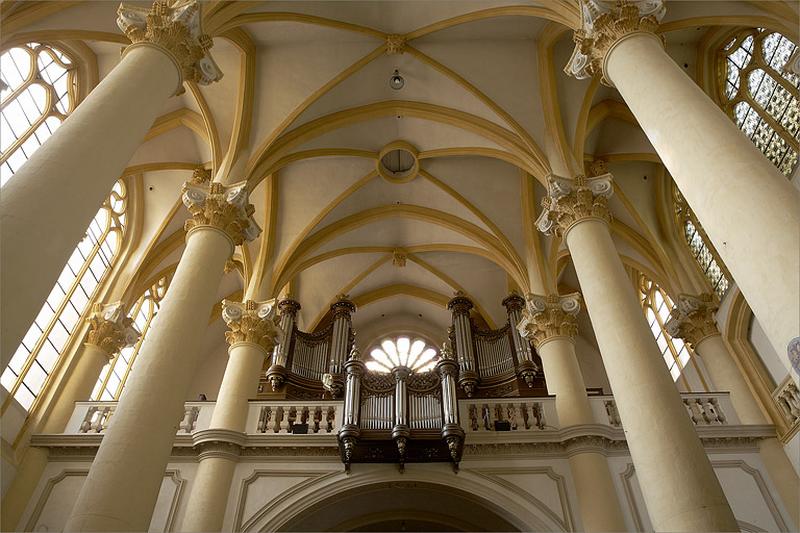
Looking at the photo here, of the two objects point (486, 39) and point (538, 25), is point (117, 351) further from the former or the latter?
point (538, 25)

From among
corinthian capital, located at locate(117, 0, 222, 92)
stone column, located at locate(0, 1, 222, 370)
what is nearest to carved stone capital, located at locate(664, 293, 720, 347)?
stone column, located at locate(0, 1, 222, 370)

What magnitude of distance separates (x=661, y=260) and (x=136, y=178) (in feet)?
40.6

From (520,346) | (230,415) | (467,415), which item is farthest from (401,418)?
(520,346)

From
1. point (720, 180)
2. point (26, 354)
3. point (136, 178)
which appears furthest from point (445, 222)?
point (720, 180)

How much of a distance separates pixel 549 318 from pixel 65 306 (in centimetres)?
997

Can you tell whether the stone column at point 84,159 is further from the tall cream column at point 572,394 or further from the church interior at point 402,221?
the tall cream column at point 572,394

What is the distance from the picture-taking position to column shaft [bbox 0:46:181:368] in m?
4.37

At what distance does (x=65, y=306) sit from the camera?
1228 cm

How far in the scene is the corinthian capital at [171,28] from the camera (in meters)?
7.26

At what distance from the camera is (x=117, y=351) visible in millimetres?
12828

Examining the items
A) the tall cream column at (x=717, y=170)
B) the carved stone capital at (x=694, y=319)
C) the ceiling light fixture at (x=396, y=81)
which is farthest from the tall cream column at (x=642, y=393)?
the ceiling light fixture at (x=396, y=81)

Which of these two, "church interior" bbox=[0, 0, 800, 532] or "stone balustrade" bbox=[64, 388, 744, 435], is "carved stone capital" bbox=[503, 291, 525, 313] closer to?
"church interior" bbox=[0, 0, 800, 532]

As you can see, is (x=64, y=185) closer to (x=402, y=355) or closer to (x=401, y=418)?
(x=401, y=418)

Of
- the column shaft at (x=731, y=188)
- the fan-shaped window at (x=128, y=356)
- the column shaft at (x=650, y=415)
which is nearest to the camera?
the column shaft at (x=731, y=188)
